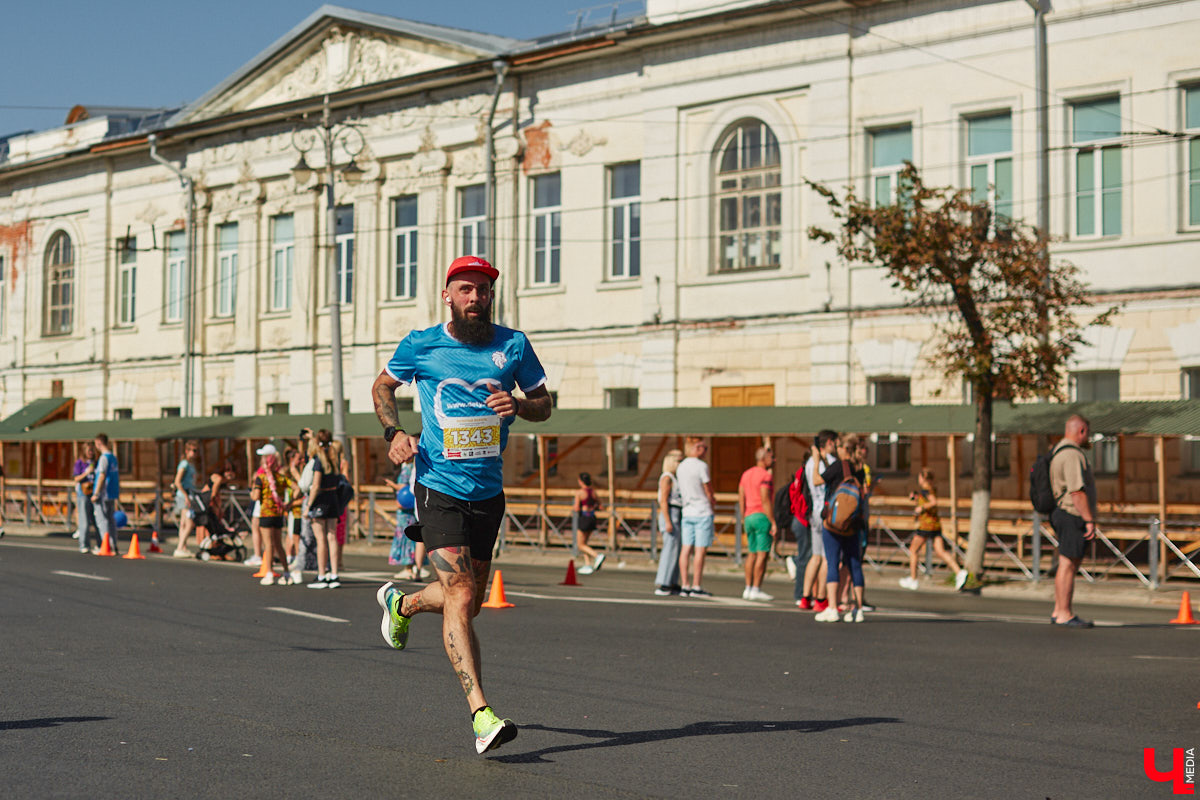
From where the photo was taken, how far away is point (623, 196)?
103ft

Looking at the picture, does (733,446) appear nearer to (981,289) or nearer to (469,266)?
(981,289)

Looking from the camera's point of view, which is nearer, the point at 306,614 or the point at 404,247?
the point at 306,614

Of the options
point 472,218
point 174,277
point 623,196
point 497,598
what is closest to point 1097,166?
point 623,196

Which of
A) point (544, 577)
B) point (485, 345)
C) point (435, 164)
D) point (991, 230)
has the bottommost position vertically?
point (544, 577)

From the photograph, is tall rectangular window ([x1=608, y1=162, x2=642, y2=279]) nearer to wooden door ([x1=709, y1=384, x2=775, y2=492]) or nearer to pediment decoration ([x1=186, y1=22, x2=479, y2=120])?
wooden door ([x1=709, y1=384, x2=775, y2=492])

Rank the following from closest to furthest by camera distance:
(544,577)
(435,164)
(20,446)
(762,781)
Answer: (762,781), (544,577), (435,164), (20,446)

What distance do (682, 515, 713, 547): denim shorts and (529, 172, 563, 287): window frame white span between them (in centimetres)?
1560

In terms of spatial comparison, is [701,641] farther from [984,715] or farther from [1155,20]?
[1155,20]

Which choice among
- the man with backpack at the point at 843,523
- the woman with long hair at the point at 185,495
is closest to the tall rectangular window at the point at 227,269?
the woman with long hair at the point at 185,495

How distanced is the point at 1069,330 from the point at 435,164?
15.3 metres

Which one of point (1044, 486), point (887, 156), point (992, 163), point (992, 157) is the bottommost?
point (1044, 486)

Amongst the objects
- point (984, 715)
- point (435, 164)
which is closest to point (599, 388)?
point (435, 164)

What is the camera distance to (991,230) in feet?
79.7

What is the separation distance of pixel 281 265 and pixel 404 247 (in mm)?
4386
